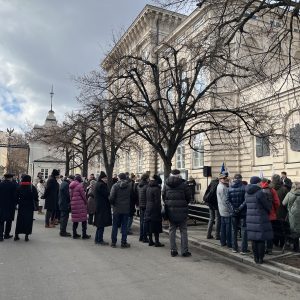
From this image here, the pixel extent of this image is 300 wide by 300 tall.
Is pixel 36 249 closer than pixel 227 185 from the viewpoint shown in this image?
Yes

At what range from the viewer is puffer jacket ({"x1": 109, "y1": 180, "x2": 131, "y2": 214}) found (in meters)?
10.1

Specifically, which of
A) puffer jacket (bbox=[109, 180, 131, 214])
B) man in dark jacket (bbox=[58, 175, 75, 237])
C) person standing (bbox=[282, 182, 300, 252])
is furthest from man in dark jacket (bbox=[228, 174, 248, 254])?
man in dark jacket (bbox=[58, 175, 75, 237])

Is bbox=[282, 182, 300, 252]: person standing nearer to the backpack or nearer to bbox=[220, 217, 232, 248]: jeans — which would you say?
bbox=[220, 217, 232, 248]: jeans

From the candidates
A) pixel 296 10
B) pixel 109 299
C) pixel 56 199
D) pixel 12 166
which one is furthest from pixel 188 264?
pixel 12 166

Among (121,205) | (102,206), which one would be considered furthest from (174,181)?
(102,206)

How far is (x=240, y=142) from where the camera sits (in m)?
25.3

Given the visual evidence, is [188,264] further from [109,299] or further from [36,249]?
[36,249]

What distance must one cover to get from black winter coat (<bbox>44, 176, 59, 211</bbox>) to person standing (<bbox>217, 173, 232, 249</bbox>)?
21.9 ft

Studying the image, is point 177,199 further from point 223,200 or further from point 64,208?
point 64,208

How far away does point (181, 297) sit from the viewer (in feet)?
18.4

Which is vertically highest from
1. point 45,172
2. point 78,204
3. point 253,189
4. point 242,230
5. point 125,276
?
point 45,172

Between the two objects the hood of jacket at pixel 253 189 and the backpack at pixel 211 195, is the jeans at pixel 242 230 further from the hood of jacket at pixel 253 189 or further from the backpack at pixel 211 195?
the backpack at pixel 211 195

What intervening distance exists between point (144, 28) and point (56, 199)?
85.8 ft

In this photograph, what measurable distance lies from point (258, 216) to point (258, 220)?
0.28ft
